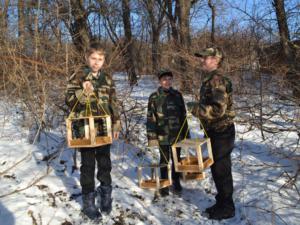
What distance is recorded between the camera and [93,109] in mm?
4090

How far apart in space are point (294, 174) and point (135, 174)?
243 centimetres

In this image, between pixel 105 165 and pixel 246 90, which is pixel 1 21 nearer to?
pixel 105 165

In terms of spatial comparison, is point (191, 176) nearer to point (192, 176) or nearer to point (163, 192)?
point (192, 176)

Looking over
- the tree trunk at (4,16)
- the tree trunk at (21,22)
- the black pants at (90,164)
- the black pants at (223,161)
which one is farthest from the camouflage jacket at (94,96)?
the tree trunk at (4,16)

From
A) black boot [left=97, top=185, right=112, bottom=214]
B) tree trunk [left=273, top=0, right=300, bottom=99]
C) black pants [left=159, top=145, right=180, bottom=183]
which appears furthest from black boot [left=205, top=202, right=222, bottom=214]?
tree trunk [left=273, top=0, right=300, bottom=99]

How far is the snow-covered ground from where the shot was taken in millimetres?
4176

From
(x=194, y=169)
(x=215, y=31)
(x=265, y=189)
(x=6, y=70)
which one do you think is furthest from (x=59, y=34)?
(x=215, y=31)

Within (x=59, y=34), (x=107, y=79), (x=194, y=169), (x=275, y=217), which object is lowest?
(x=275, y=217)

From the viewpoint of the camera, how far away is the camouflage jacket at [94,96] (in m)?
3.96

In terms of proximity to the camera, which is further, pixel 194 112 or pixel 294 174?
pixel 294 174

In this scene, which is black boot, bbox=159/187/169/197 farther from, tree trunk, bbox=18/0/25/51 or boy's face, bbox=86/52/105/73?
tree trunk, bbox=18/0/25/51

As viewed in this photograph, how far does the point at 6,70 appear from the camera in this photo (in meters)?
5.99

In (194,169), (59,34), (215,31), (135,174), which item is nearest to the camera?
(194,169)

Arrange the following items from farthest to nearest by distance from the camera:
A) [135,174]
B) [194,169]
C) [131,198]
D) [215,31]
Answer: [215,31]
[135,174]
[131,198]
[194,169]
